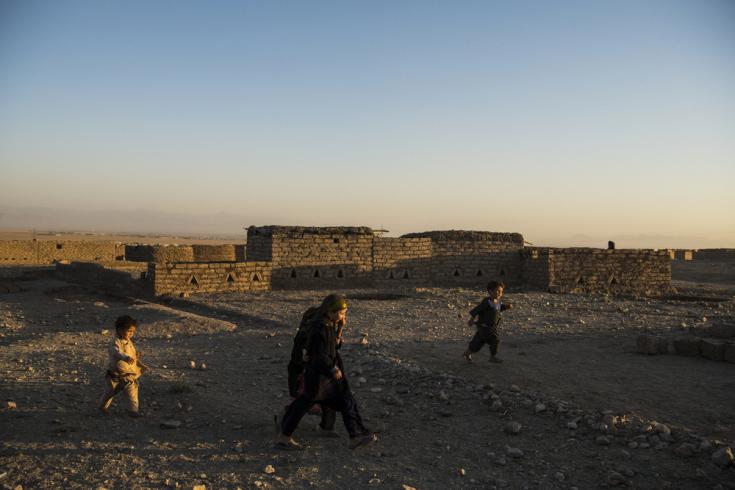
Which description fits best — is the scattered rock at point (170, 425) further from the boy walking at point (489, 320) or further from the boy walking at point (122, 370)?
the boy walking at point (489, 320)

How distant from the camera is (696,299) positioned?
17.6m

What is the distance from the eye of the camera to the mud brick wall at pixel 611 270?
62.8ft

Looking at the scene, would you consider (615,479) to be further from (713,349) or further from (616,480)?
(713,349)

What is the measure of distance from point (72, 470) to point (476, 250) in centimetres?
1705

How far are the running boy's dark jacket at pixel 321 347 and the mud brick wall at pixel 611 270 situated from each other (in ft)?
50.9

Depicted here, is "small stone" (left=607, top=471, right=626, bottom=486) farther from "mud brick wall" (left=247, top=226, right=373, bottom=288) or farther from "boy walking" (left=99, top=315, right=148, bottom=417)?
"mud brick wall" (left=247, top=226, right=373, bottom=288)

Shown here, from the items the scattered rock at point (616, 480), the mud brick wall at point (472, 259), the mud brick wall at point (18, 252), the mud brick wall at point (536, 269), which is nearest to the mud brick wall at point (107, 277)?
the mud brick wall at point (18, 252)

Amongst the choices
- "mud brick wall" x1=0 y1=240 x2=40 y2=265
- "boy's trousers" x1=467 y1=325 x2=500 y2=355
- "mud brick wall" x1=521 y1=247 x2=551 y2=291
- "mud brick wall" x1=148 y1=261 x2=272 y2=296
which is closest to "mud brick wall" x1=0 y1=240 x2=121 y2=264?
"mud brick wall" x1=0 y1=240 x2=40 y2=265

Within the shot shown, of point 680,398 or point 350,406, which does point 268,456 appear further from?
point 680,398

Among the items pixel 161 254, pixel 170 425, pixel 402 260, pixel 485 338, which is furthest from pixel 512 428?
pixel 161 254

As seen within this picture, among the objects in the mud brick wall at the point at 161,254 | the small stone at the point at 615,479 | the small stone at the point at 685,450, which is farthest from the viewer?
the mud brick wall at the point at 161,254

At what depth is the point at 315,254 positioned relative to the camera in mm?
18328

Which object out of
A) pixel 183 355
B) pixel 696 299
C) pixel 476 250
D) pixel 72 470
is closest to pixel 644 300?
pixel 696 299

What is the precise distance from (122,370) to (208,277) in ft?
35.4
